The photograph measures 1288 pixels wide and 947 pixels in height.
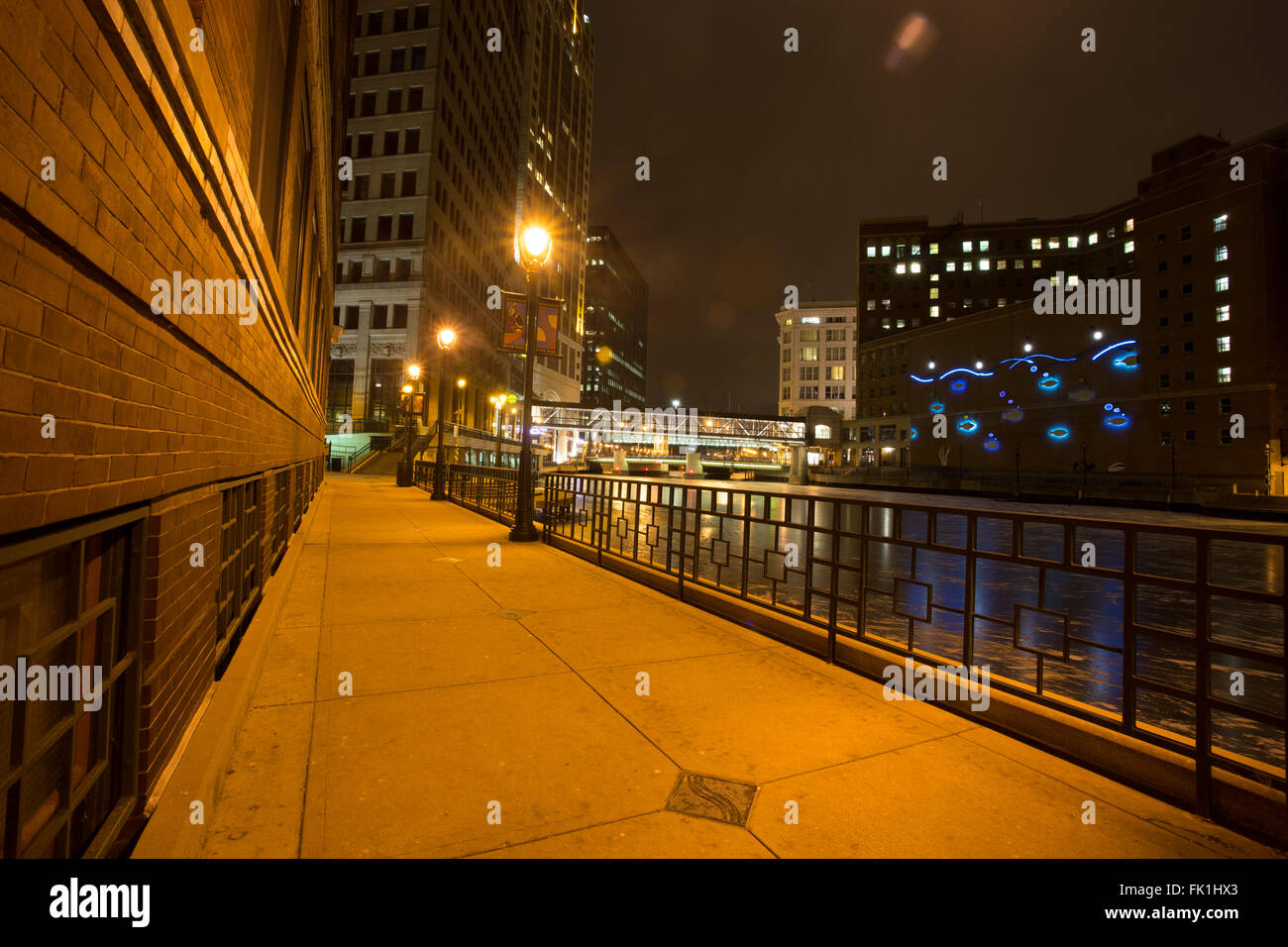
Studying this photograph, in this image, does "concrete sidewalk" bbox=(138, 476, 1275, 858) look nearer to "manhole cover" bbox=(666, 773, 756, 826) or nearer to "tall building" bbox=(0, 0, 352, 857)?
"manhole cover" bbox=(666, 773, 756, 826)

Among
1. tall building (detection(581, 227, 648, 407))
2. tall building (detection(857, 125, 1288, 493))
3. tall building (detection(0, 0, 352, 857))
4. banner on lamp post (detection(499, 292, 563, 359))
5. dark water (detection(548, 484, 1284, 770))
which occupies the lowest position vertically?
dark water (detection(548, 484, 1284, 770))

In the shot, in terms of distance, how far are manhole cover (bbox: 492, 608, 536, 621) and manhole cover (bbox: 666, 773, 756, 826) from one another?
11.1ft

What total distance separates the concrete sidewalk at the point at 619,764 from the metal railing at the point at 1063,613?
1.48 ft

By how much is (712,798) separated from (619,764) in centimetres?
53

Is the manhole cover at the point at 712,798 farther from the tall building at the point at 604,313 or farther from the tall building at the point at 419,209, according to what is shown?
the tall building at the point at 604,313

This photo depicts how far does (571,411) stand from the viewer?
9181cm

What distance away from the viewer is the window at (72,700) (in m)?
1.64

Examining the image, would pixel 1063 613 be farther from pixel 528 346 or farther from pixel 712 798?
pixel 528 346

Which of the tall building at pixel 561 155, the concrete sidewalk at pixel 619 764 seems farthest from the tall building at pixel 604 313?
the concrete sidewalk at pixel 619 764

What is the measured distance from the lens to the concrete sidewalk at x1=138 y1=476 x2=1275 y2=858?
8.11ft

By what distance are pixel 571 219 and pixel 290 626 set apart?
11743 centimetres

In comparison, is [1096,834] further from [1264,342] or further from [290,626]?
[1264,342]

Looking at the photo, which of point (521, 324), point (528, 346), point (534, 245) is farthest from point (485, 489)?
point (534, 245)

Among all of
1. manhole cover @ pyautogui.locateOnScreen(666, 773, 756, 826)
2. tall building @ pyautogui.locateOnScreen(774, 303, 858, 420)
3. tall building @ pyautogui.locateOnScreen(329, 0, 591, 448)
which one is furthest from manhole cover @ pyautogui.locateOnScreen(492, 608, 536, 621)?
tall building @ pyautogui.locateOnScreen(774, 303, 858, 420)
